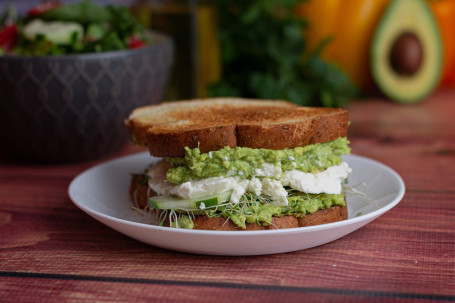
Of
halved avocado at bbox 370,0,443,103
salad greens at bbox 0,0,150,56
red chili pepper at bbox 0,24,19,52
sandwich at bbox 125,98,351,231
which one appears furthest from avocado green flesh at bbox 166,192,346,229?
halved avocado at bbox 370,0,443,103

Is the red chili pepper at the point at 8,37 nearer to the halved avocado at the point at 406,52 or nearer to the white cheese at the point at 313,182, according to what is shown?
the white cheese at the point at 313,182

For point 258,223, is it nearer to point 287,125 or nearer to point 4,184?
point 287,125

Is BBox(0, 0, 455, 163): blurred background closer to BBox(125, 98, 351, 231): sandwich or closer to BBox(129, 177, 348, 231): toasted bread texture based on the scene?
BBox(125, 98, 351, 231): sandwich

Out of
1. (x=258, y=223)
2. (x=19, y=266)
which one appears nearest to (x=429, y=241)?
(x=258, y=223)

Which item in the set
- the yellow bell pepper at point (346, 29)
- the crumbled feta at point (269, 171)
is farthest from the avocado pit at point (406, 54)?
the crumbled feta at point (269, 171)

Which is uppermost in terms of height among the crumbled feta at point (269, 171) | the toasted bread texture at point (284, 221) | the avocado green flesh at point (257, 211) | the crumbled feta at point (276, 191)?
the crumbled feta at point (269, 171)

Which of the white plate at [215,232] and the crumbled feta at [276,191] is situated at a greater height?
the crumbled feta at [276,191]

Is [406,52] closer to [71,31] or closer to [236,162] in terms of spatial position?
[71,31]
